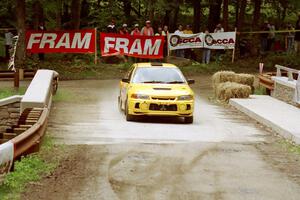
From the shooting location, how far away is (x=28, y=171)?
9352 millimetres

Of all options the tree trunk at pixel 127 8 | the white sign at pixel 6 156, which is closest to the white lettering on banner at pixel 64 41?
the tree trunk at pixel 127 8

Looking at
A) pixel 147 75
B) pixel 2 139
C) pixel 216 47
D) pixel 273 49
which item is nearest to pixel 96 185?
pixel 2 139

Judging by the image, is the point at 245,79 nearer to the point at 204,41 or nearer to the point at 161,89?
the point at 161,89

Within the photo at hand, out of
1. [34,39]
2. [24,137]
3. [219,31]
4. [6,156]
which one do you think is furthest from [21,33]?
[6,156]

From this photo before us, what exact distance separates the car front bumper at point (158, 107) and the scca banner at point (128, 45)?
15.1 metres

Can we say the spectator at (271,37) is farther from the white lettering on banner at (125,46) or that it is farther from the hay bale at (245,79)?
the hay bale at (245,79)

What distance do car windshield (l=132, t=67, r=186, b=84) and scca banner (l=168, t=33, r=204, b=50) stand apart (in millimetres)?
14207

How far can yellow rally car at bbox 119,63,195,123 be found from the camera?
52.0 ft

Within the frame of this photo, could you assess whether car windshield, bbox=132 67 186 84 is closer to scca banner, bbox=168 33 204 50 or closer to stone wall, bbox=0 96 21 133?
stone wall, bbox=0 96 21 133

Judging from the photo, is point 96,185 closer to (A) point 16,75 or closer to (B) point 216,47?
(A) point 16,75

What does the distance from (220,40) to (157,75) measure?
15.7 meters

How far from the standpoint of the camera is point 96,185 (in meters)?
8.85

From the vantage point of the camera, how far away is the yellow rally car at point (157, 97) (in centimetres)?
1584

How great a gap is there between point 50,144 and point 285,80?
1123 centimetres
